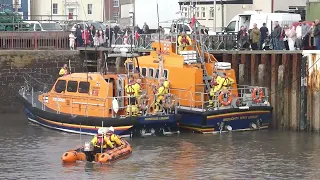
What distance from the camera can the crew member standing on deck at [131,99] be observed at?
2986 cm

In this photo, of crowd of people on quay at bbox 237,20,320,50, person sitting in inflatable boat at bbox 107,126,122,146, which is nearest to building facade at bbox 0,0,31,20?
crowd of people on quay at bbox 237,20,320,50

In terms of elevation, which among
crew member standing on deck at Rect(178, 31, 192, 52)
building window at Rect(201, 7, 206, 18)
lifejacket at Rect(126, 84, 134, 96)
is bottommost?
lifejacket at Rect(126, 84, 134, 96)

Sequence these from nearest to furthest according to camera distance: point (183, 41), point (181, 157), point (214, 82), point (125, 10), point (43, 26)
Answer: point (181, 157) < point (214, 82) < point (183, 41) < point (43, 26) < point (125, 10)

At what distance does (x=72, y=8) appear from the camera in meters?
67.0

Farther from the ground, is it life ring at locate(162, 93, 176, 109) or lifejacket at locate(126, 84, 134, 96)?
lifejacket at locate(126, 84, 134, 96)

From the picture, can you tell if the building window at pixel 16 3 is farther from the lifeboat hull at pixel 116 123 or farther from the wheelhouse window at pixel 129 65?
the lifeboat hull at pixel 116 123

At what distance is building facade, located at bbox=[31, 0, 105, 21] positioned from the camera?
65938 millimetres

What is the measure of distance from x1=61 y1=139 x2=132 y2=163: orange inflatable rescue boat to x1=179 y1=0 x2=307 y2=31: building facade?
21.0 m

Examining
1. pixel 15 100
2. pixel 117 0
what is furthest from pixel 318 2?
pixel 117 0

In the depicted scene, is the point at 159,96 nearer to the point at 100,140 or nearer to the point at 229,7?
the point at 100,140

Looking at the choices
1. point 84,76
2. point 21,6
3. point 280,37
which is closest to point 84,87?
point 84,76

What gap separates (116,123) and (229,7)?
20250 millimetres

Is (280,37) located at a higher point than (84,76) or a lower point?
higher

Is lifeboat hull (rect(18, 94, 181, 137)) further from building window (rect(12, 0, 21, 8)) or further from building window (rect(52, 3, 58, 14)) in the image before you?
building window (rect(52, 3, 58, 14))
